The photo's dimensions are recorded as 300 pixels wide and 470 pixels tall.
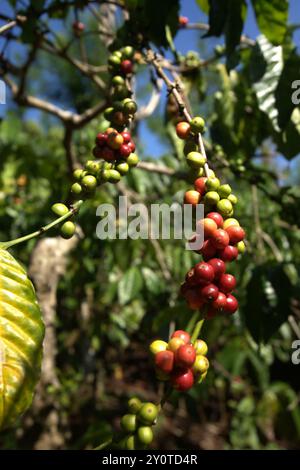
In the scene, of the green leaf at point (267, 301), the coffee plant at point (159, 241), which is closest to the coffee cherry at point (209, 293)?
the coffee plant at point (159, 241)

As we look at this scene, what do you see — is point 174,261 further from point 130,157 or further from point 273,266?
point 130,157

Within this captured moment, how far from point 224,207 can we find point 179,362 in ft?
0.83

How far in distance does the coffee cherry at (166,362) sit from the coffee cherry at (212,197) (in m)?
0.25

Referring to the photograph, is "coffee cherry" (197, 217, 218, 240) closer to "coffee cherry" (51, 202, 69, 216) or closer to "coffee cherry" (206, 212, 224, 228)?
"coffee cherry" (206, 212, 224, 228)

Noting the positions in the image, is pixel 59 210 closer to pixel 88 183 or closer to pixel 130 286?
pixel 88 183

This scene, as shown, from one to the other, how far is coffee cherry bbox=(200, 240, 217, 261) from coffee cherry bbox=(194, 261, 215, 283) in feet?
0.13

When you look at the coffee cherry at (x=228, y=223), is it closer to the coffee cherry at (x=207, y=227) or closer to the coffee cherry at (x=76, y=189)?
the coffee cherry at (x=207, y=227)

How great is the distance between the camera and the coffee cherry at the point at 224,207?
652 mm

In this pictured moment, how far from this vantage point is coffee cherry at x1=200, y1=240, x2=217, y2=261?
63cm
